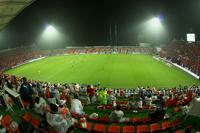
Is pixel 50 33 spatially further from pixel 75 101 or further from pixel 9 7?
pixel 75 101

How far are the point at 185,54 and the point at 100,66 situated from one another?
1185 cm

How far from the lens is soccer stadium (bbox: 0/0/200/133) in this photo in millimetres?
13861

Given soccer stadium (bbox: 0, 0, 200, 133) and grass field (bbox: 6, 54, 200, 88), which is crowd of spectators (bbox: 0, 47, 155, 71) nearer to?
soccer stadium (bbox: 0, 0, 200, 133)

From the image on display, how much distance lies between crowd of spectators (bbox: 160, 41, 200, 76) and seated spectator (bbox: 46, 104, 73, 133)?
83.6ft

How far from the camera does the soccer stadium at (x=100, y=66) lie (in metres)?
13.9

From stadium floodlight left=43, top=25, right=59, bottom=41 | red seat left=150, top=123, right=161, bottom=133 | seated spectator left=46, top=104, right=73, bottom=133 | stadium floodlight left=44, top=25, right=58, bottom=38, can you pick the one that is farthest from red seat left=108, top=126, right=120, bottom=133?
stadium floodlight left=44, top=25, right=58, bottom=38

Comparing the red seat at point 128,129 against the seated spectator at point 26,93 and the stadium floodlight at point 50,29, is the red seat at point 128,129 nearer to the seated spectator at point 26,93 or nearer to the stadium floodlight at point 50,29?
the seated spectator at point 26,93

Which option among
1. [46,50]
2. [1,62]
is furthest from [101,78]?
[46,50]

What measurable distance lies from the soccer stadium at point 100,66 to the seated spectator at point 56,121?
0.04m

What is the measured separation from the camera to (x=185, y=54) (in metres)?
45.1

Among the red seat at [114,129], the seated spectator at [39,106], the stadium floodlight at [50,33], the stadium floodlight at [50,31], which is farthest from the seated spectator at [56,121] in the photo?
the stadium floodlight at [50,31]

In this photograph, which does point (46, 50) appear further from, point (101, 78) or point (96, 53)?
point (101, 78)

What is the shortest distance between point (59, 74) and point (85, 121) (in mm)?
26016

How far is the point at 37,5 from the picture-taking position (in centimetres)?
6619
